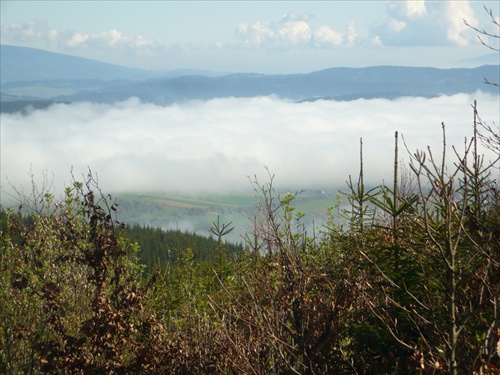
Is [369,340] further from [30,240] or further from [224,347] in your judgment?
[30,240]

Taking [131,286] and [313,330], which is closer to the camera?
[313,330]

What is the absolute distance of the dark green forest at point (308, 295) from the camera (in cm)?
418

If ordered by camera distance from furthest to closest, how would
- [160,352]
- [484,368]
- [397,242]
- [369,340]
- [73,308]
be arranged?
1. [73,308]
2. [160,352]
3. [397,242]
4. [369,340]
5. [484,368]

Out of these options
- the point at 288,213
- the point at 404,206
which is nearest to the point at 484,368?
the point at 404,206

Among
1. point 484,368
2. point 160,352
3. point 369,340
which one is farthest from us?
point 160,352

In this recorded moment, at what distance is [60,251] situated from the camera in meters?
8.50

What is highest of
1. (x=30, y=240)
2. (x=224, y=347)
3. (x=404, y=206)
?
(x=404, y=206)

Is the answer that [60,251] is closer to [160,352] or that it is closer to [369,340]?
[160,352]

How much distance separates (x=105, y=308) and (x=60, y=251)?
2.17 metres

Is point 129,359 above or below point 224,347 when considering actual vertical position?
below

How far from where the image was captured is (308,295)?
6109mm

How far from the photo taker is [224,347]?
655 cm

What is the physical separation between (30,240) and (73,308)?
1165 mm

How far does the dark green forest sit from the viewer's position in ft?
13.7
